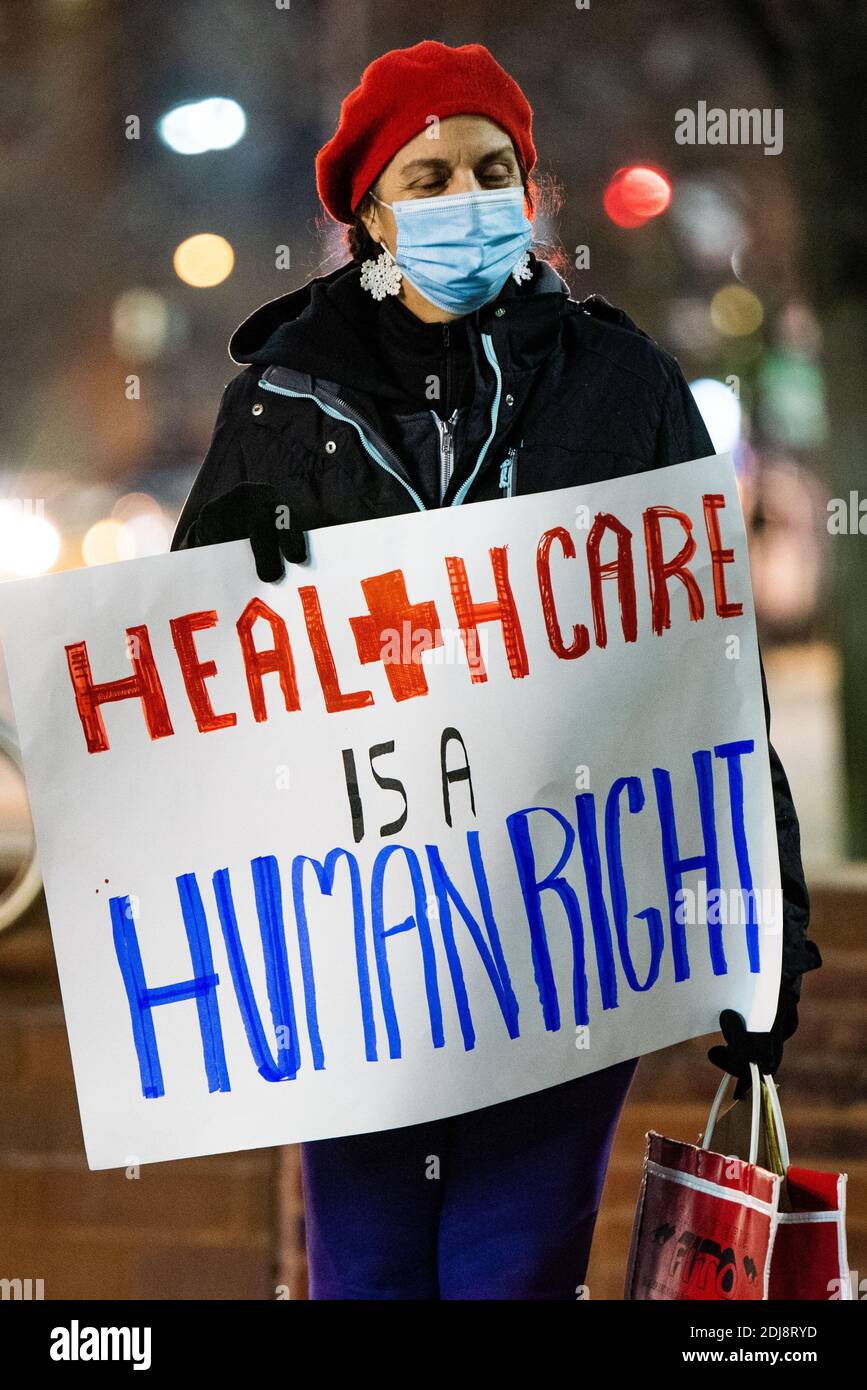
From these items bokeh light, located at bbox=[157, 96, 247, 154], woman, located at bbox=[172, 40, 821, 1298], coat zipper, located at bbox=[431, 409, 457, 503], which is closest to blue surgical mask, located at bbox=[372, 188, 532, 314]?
woman, located at bbox=[172, 40, 821, 1298]

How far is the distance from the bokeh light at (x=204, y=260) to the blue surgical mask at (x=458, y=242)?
1.30 feet

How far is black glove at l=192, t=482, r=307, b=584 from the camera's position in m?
1.63

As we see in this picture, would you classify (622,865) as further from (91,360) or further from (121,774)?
(91,360)

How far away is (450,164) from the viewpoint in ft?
5.26

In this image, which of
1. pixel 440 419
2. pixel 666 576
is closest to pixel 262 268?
pixel 440 419

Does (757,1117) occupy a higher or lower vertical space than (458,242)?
lower

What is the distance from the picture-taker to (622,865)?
67.7 inches

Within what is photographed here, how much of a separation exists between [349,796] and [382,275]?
582 millimetres

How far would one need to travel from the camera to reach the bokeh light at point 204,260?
1945 mm

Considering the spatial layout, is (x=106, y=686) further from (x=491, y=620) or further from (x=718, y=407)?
(x=718, y=407)

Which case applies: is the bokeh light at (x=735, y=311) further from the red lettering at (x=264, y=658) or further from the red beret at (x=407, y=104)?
the red lettering at (x=264, y=658)

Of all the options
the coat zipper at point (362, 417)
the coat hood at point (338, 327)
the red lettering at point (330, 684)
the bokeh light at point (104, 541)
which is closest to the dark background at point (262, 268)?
the bokeh light at point (104, 541)

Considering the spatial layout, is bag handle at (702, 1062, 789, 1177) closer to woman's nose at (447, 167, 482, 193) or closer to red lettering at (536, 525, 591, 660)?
red lettering at (536, 525, 591, 660)

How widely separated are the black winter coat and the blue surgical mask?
3 cm
